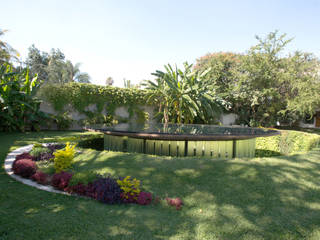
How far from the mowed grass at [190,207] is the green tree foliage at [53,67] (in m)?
30.8

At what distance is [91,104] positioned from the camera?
15695 millimetres

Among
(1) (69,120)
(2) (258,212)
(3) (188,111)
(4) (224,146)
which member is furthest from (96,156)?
(1) (69,120)

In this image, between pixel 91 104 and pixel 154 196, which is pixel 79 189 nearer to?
pixel 154 196

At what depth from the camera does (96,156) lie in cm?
552

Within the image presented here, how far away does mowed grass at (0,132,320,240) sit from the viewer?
2.64 meters

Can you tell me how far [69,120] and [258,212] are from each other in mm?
13550

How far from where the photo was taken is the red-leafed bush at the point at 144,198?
3.37 metres

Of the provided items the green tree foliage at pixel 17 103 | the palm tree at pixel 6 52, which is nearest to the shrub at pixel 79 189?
the green tree foliage at pixel 17 103

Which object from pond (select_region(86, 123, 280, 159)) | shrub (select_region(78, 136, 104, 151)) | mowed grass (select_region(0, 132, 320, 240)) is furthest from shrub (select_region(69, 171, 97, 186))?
shrub (select_region(78, 136, 104, 151))

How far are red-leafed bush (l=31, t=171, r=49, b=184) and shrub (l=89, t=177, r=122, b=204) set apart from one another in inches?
48.7

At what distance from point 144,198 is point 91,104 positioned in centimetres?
1349

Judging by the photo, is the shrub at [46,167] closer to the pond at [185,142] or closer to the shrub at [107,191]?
the shrub at [107,191]

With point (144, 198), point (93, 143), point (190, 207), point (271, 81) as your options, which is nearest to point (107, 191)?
point (144, 198)

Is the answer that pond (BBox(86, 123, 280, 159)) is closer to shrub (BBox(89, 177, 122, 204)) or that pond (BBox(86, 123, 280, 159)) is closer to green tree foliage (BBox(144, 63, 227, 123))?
shrub (BBox(89, 177, 122, 204))
